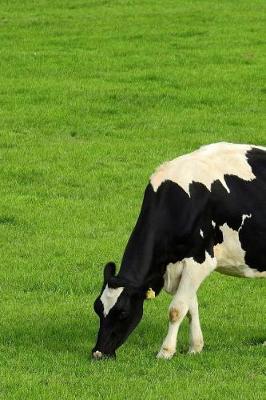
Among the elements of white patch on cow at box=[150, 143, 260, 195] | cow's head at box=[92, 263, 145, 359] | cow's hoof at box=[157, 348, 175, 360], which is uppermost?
white patch on cow at box=[150, 143, 260, 195]

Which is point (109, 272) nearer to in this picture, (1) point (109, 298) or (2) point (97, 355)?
(1) point (109, 298)

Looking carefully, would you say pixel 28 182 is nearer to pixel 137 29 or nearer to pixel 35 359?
pixel 35 359

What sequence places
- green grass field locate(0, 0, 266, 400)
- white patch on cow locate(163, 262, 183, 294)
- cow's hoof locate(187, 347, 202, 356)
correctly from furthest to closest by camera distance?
white patch on cow locate(163, 262, 183, 294), cow's hoof locate(187, 347, 202, 356), green grass field locate(0, 0, 266, 400)

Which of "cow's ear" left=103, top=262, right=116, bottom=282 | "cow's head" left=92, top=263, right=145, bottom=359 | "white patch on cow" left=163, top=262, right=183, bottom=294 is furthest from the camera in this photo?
"white patch on cow" left=163, top=262, right=183, bottom=294

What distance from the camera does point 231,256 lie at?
1298cm

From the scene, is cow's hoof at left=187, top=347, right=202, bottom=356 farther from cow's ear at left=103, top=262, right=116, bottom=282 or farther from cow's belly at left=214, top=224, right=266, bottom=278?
cow's ear at left=103, top=262, right=116, bottom=282

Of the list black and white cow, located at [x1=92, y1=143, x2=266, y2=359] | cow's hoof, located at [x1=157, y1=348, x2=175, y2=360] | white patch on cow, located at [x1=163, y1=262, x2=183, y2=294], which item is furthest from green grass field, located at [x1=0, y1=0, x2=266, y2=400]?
white patch on cow, located at [x1=163, y1=262, x2=183, y2=294]

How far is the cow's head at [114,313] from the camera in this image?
12188 millimetres

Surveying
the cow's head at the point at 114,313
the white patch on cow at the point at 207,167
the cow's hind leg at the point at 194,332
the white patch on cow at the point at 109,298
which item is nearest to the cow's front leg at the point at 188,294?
the cow's hind leg at the point at 194,332

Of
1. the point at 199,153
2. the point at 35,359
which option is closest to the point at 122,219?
the point at 199,153

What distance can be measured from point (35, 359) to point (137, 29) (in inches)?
930

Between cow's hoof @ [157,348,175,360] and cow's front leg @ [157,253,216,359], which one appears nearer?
cow's hoof @ [157,348,175,360]

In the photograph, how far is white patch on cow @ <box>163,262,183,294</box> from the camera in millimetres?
12672

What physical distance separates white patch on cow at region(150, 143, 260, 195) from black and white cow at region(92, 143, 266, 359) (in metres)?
0.01
